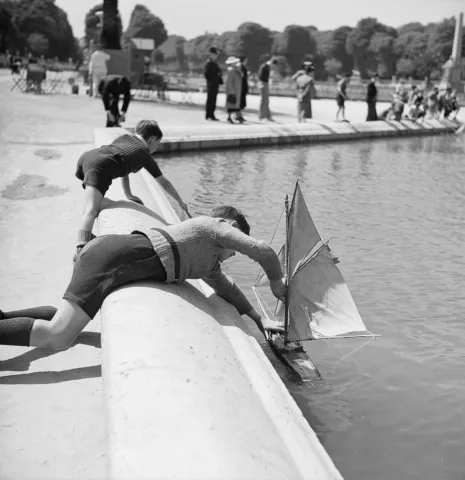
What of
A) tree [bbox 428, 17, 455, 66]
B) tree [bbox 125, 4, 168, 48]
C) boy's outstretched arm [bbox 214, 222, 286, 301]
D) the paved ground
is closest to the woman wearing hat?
the paved ground

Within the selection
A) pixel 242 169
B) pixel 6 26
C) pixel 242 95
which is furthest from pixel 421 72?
pixel 242 169

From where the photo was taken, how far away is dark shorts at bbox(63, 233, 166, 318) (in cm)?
371

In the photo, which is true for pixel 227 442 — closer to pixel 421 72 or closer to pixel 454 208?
pixel 454 208

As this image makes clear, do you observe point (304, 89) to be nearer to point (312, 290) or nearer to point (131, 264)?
point (312, 290)

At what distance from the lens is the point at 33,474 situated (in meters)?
2.70

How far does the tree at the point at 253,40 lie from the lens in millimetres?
127875

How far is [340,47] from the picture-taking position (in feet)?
398

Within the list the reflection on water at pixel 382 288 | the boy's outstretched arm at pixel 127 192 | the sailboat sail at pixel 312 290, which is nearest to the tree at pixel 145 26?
the reflection on water at pixel 382 288

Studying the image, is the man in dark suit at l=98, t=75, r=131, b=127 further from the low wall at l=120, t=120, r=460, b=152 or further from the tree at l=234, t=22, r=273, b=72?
the tree at l=234, t=22, r=273, b=72

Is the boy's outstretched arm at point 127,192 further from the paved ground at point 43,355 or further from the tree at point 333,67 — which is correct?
the tree at point 333,67

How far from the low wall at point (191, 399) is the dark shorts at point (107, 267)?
7cm

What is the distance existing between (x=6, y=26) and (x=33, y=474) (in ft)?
294

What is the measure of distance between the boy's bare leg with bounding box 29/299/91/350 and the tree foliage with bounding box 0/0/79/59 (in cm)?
8721

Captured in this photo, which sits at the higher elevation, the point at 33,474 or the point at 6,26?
the point at 6,26
